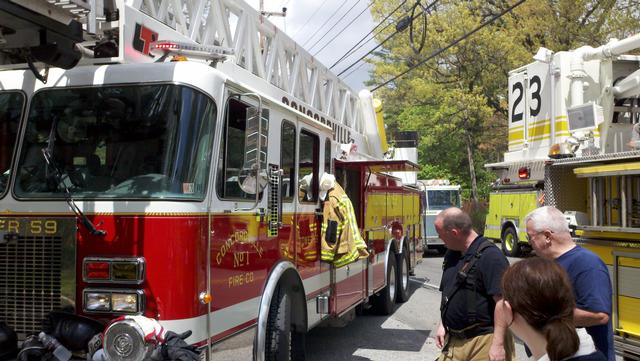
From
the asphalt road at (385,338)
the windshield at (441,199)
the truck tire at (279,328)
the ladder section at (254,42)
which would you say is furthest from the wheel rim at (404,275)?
the windshield at (441,199)

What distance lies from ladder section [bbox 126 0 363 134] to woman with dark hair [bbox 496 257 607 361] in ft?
10.7

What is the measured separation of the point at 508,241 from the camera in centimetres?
1739

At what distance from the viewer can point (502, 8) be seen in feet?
78.2

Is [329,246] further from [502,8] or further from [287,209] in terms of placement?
[502,8]

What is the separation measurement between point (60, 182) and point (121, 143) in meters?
0.44

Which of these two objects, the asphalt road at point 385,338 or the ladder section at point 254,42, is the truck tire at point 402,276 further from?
the ladder section at point 254,42

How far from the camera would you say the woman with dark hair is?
6.88 ft

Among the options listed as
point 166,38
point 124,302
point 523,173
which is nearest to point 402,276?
point 523,173

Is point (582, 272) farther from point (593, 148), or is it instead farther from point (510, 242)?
point (510, 242)

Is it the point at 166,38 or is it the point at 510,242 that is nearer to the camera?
the point at 166,38

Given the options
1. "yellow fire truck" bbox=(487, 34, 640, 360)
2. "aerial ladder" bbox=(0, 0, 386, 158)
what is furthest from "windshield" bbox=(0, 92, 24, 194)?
"yellow fire truck" bbox=(487, 34, 640, 360)

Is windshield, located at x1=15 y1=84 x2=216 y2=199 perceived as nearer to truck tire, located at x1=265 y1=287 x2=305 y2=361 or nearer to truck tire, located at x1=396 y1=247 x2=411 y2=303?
truck tire, located at x1=265 y1=287 x2=305 y2=361

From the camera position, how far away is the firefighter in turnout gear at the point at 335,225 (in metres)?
6.03

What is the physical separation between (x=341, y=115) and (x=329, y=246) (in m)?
3.19
